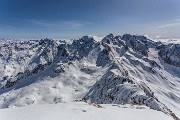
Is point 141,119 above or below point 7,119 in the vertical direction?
below

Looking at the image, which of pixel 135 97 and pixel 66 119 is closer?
pixel 66 119

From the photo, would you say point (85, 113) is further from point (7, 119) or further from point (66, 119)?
point (7, 119)

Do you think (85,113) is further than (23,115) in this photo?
Yes

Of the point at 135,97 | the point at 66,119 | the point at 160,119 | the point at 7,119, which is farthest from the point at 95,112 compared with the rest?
the point at 135,97

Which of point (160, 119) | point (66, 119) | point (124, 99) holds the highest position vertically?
point (66, 119)

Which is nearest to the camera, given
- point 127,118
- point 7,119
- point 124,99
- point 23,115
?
point 7,119

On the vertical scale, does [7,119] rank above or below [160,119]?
above

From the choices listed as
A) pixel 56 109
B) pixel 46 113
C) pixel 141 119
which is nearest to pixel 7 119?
pixel 46 113

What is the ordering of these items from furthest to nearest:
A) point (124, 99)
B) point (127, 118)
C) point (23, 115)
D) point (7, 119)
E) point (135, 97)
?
point (124, 99) < point (135, 97) < point (127, 118) < point (23, 115) < point (7, 119)

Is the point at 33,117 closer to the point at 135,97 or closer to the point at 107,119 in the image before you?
the point at 107,119
